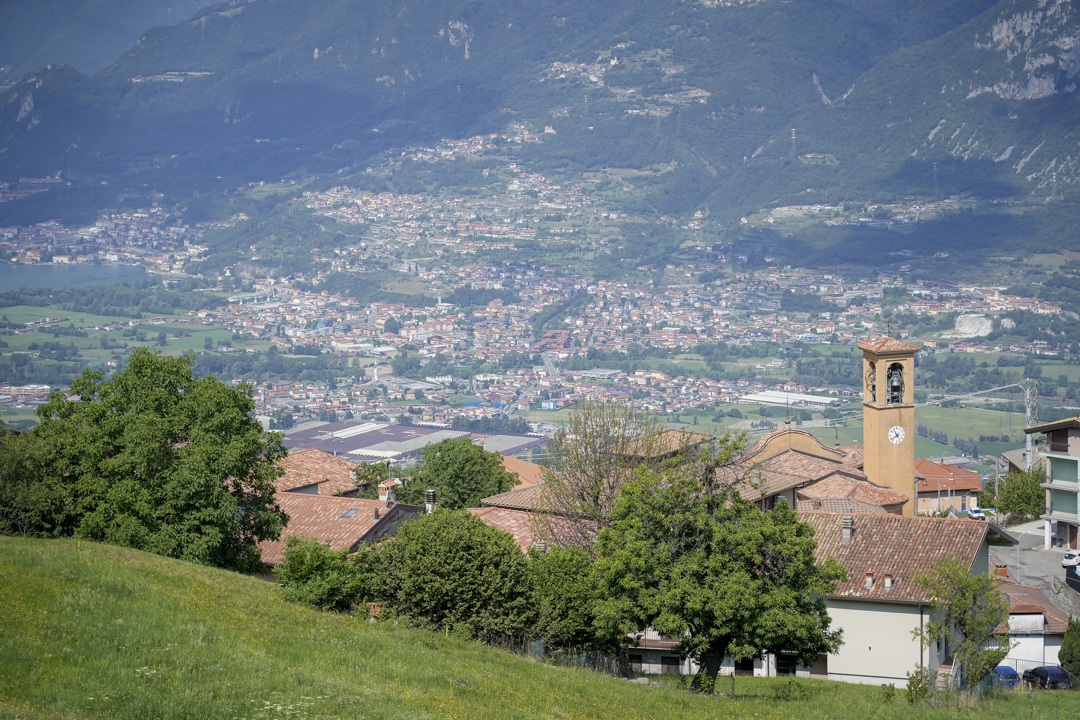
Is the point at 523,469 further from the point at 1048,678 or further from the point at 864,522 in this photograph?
the point at 1048,678

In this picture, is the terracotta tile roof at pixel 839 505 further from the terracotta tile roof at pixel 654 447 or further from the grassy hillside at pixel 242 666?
the grassy hillside at pixel 242 666

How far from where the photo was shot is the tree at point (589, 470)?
32562mm

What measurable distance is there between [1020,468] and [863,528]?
34.7m

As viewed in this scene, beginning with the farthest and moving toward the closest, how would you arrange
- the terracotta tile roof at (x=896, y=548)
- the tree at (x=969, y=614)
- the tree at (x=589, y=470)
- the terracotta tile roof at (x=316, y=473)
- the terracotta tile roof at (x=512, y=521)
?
1. the terracotta tile roof at (x=316, y=473)
2. the terracotta tile roof at (x=512, y=521)
3. the tree at (x=589, y=470)
4. the terracotta tile roof at (x=896, y=548)
5. the tree at (x=969, y=614)

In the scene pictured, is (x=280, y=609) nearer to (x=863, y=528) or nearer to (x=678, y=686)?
(x=678, y=686)

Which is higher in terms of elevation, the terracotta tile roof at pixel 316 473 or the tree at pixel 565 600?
the terracotta tile roof at pixel 316 473

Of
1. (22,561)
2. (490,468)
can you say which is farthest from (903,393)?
(22,561)

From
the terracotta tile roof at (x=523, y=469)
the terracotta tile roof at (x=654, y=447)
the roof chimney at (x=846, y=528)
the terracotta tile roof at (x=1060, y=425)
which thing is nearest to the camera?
the roof chimney at (x=846, y=528)

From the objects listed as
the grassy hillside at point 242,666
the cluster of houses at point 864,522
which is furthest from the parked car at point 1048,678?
the grassy hillside at point 242,666

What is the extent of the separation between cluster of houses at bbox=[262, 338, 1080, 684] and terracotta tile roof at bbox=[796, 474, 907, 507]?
62 millimetres

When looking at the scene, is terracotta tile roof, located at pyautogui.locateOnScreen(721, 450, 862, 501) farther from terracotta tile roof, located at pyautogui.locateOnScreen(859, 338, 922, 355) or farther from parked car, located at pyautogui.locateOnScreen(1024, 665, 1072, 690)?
parked car, located at pyautogui.locateOnScreen(1024, 665, 1072, 690)

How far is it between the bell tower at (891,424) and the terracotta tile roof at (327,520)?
17325 millimetres

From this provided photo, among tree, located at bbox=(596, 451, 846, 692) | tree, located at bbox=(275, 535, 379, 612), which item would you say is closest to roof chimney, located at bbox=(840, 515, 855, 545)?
tree, located at bbox=(596, 451, 846, 692)

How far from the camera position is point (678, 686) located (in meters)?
25.0
